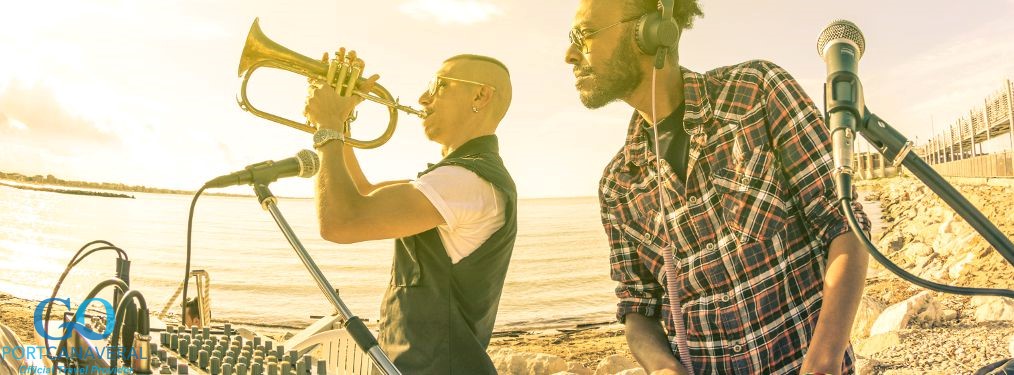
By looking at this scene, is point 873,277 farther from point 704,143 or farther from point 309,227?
point 309,227

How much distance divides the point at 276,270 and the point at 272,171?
32.1m

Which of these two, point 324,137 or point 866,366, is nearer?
point 324,137

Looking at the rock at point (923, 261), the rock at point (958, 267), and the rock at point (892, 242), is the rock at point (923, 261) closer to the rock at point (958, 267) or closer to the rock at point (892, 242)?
the rock at point (958, 267)

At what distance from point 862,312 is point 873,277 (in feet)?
39.1

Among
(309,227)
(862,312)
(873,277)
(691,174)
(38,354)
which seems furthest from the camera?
(309,227)

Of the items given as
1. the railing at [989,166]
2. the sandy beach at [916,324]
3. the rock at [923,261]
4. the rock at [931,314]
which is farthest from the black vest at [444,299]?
the railing at [989,166]

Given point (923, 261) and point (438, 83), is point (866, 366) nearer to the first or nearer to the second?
point (438, 83)

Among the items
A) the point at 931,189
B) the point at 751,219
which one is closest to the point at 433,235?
the point at 751,219

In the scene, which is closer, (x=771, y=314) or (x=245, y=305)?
(x=771, y=314)

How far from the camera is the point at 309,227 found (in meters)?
63.0

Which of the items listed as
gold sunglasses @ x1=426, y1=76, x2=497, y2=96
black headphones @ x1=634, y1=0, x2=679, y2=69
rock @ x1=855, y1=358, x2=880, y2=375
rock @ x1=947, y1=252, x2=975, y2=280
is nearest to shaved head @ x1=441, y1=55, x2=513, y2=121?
gold sunglasses @ x1=426, y1=76, x2=497, y2=96

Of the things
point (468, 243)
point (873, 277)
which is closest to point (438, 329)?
point (468, 243)

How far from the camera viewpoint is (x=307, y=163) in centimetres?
254

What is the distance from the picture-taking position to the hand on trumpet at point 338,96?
3.08m
